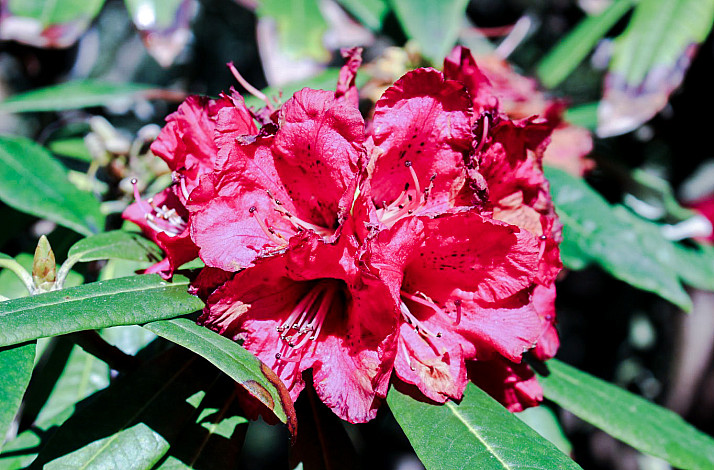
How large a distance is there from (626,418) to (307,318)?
0.59 meters

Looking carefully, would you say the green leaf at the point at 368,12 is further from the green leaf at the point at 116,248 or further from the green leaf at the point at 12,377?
the green leaf at the point at 12,377

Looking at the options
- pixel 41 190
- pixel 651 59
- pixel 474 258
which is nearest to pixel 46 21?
pixel 41 190

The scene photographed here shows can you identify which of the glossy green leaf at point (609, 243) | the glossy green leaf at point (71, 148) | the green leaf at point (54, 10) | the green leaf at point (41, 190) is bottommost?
the glossy green leaf at point (71, 148)

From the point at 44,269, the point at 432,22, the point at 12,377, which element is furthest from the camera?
the point at 432,22

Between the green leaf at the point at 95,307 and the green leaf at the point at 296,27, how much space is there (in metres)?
0.91

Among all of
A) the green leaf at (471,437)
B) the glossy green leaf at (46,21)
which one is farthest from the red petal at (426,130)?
the glossy green leaf at (46,21)

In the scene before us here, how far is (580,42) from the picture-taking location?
1661 mm

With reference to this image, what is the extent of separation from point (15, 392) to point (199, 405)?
0.96 feet

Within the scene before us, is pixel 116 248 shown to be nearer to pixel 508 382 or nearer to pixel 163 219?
pixel 163 219

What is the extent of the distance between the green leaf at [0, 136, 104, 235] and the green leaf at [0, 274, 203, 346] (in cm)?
33

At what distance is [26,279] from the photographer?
2.49ft

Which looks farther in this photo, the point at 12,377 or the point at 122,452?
the point at 122,452

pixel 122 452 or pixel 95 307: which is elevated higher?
pixel 95 307

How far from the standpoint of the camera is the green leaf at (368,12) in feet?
5.01
